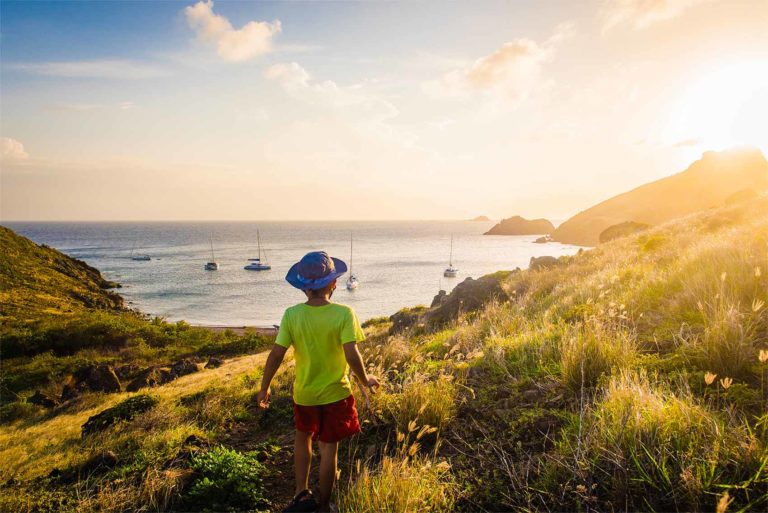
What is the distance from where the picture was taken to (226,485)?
3.68 m

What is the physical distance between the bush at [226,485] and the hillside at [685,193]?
14927 cm

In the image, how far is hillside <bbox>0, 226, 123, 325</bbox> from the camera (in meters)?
31.4

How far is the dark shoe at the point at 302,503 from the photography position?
328 cm

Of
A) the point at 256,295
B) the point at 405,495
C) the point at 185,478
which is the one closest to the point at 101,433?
the point at 185,478

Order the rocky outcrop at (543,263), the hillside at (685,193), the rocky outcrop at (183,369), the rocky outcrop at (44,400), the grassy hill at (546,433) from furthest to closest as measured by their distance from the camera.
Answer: the hillside at (685,193), the rocky outcrop at (183,369), the rocky outcrop at (543,263), the rocky outcrop at (44,400), the grassy hill at (546,433)

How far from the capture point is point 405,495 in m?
2.82

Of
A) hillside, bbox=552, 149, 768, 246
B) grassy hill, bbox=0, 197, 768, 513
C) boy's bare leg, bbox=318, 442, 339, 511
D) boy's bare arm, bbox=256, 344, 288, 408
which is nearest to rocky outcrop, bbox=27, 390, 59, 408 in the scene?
grassy hill, bbox=0, 197, 768, 513

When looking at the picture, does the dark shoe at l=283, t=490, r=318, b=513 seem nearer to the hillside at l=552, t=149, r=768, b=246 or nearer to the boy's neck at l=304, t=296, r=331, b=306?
the boy's neck at l=304, t=296, r=331, b=306

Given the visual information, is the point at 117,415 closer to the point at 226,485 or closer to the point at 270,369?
the point at 226,485

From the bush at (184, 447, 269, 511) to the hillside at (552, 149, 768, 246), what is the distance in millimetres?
149269

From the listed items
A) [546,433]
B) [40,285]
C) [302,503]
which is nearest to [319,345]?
[302,503]

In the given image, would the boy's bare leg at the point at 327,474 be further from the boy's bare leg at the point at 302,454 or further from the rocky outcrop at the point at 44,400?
the rocky outcrop at the point at 44,400

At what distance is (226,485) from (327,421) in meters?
1.24

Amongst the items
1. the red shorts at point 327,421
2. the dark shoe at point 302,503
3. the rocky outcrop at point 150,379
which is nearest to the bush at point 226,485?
the dark shoe at point 302,503
